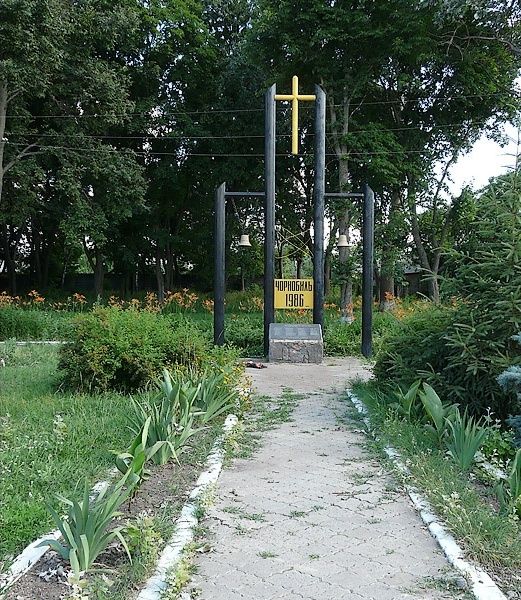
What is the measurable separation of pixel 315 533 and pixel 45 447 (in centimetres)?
233

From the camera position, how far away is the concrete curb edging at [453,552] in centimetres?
273

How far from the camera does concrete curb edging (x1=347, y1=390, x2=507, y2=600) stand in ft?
8.96

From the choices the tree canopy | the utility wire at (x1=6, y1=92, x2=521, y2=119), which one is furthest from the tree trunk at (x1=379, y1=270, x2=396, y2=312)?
the utility wire at (x1=6, y1=92, x2=521, y2=119)

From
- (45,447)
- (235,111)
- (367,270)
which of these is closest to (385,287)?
(235,111)

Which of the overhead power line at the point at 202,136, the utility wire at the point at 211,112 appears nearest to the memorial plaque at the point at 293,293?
the overhead power line at the point at 202,136

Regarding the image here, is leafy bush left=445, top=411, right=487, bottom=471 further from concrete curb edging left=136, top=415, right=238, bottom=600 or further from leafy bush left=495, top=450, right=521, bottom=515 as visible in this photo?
concrete curb edging left=136, top=415, right=238, bottom=600

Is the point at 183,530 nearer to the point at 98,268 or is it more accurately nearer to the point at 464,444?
the point at 464,444

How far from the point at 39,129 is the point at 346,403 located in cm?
1731

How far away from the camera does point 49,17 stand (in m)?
16.0

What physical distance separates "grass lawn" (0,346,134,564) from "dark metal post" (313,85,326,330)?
5763mm

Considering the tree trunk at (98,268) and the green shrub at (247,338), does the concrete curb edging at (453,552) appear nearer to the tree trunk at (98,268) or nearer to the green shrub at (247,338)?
the green shrub at (247,338)

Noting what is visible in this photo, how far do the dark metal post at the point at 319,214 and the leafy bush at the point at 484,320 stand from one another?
17.9ft

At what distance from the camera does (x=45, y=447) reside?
4754 millimetres

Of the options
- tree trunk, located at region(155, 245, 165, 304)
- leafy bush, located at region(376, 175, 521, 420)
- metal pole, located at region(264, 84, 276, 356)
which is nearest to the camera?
leafy bush, located at region(376, 175, 521, 420)
